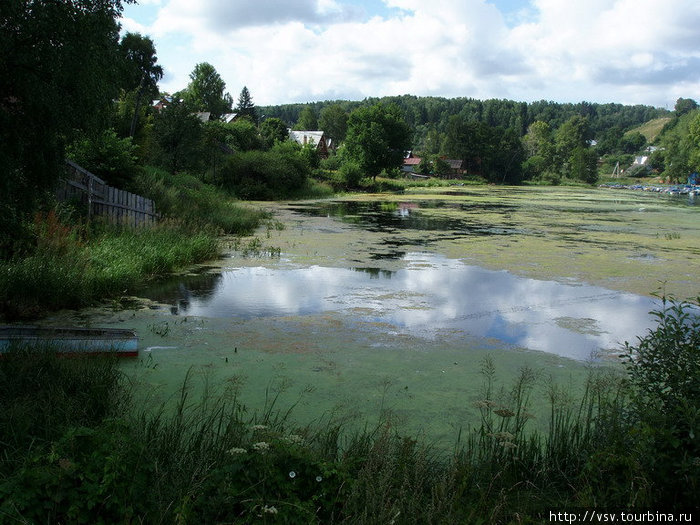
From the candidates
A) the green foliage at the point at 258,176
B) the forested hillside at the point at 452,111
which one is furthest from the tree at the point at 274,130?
the forested hillside at the point at 452,111

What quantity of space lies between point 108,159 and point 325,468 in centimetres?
1168

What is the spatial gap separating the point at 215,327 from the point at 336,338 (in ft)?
5.17

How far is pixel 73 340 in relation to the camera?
538 centimetres

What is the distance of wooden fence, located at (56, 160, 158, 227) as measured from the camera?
1078 centimetres

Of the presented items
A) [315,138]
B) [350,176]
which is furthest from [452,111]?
[350,176]

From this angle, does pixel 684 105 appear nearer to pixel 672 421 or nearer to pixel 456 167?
pixel 456 167

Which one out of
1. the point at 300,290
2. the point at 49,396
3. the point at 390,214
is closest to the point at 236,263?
the point at 300,290

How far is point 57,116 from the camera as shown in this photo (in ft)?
16.2

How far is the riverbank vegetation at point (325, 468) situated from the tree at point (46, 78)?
7.33 ft

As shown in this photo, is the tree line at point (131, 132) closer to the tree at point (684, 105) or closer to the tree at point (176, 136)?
the tree at point (176, 136)

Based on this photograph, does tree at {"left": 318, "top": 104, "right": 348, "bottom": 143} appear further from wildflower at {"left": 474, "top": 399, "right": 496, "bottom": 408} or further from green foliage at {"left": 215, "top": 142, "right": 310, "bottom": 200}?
wildflower at {"left": 474, "top": 399, "right": 496, "bottom": 408}

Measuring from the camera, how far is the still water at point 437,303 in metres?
7.15

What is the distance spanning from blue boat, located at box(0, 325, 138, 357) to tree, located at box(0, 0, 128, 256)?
1.24 m

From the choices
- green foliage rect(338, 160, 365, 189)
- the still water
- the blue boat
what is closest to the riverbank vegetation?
the blue boat
